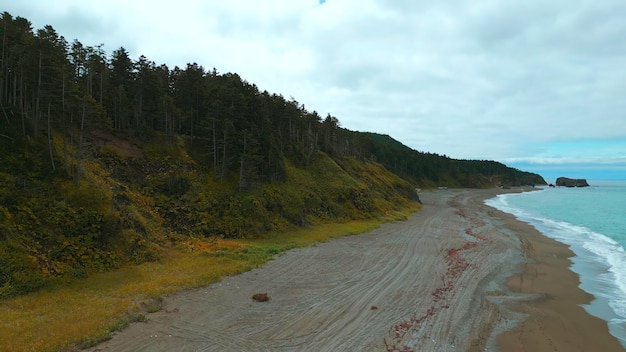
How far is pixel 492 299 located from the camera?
68.7 feet

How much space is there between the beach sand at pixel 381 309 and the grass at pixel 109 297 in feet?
3.08

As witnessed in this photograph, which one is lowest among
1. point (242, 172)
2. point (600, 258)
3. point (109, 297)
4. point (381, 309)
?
point (600, 258)

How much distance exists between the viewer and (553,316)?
1908 centimetres

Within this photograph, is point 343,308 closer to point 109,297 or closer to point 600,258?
point 109,297

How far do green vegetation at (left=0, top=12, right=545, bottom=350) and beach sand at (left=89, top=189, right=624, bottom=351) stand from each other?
2461 millimetres

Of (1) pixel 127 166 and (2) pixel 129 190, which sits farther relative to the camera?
(1) pixel 127 166

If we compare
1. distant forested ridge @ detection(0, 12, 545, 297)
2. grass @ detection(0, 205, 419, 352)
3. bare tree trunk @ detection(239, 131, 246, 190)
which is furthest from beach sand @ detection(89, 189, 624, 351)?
bare tree trunk @ detection(239, 131, 246, 190)

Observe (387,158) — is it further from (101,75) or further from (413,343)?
(413,343)

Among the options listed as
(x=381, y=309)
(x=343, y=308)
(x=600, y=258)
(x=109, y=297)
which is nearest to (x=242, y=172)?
(x=109, y=297)

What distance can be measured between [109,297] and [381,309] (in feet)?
47.8

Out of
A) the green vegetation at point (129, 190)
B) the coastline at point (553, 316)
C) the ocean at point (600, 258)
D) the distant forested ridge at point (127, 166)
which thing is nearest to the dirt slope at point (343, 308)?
the coastline at point (553, 316)

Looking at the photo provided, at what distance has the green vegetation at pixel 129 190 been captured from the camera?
61.0 feet

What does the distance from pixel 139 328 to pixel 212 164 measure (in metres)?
31.7

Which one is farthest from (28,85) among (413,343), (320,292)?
(413,343)
